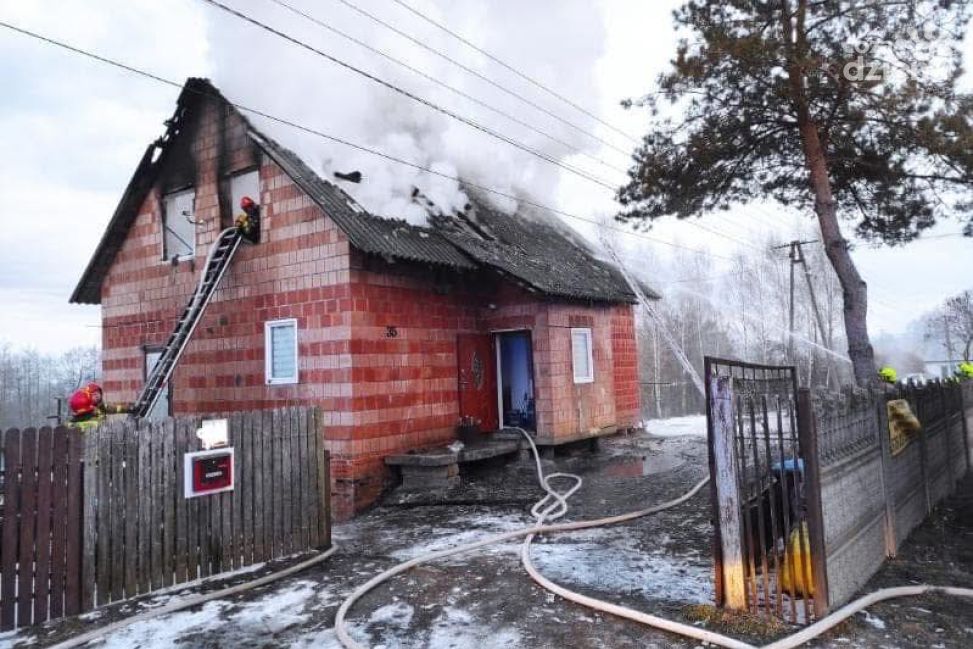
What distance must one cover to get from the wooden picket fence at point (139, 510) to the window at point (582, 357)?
740 centimetres

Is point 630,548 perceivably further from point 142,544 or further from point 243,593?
point 142,544

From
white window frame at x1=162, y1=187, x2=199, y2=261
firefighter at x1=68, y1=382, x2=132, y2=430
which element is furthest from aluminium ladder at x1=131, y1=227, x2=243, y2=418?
firefighter at x1=68, y1=382, x2=132, y2=430

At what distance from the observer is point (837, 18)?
955 cm

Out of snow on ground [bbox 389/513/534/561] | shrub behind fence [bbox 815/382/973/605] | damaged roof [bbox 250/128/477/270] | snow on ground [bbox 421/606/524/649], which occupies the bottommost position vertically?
snow on ground [bbox 389/513/534/561]

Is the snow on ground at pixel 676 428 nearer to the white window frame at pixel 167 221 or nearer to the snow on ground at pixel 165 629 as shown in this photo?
the white window frame at pixel 167 221

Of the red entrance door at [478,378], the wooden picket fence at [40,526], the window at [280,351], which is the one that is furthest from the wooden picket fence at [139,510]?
the red entrance door at [478,378]

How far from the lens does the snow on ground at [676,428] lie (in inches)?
646

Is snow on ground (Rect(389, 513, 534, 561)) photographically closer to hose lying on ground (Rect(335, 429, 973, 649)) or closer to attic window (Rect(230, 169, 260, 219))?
hose lying on ground (Rect(335, 429, 973, 649))

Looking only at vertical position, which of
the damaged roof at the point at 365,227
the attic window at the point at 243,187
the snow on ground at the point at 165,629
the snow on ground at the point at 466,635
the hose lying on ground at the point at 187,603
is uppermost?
the attic window at the point at 243,187

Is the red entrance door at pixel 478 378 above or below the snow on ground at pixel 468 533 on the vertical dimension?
above

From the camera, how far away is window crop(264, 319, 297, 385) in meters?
10.7

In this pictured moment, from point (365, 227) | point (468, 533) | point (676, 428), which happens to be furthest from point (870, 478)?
point (676, 428)

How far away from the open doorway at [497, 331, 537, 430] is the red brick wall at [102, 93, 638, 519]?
0.95 metres

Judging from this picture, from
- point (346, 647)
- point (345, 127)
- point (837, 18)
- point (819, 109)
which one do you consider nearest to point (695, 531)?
point (346, 647)
